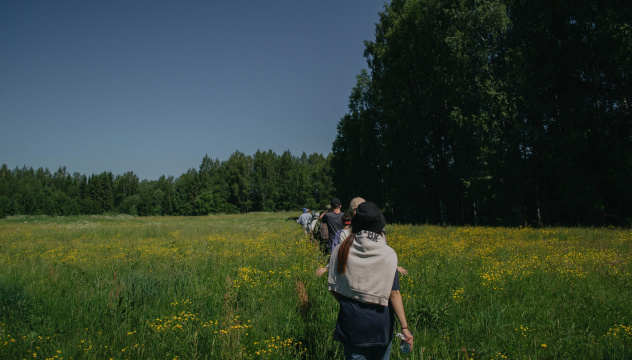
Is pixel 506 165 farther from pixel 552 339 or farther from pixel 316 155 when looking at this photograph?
pixel 316 155

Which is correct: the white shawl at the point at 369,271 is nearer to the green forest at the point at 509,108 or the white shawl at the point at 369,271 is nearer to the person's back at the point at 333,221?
the person's back at the point at 333,221

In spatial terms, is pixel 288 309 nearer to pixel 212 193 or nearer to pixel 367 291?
pixel 367 291

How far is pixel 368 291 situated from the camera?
2.42 m

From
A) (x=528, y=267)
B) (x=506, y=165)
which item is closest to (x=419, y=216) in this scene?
(x=506, y=165)

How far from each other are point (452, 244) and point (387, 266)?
911 cm

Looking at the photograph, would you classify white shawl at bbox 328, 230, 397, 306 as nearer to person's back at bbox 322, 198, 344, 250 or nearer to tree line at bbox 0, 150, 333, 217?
person's back at bbox 322, 198, 344, 250

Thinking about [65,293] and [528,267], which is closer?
[65,293]

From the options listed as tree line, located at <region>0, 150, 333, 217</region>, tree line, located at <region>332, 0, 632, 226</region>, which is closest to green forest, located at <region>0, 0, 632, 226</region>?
tree line, located at <region>332, 0, 632, 226</region>

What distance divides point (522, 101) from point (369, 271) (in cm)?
2084

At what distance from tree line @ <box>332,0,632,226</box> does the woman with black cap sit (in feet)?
62.1

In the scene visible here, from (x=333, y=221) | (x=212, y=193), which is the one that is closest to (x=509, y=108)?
(x=333, y=221)

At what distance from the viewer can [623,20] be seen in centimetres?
1500

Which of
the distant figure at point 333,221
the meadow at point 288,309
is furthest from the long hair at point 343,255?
the distant figure at point 333,221

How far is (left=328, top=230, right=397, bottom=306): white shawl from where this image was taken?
242 cm
